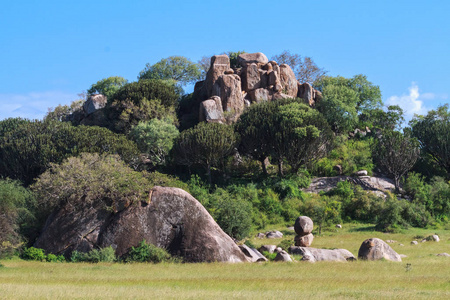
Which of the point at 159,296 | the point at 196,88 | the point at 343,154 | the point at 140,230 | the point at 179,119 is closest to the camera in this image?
the point at 159,296

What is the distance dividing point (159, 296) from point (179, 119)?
185 ft

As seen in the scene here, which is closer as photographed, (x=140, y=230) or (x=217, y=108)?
(x=140, y=230)

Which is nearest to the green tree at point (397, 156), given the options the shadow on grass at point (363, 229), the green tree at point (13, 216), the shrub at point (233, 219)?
the shadow on grass at point (363, 229)

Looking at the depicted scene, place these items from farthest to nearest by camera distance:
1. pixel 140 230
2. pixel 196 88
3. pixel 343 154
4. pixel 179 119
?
1. pixel 196 88
2. pixel 179 119
3. pixel 343 154
4. pixel 140 230

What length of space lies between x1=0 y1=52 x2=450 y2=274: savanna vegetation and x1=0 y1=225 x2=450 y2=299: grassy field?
37.4ft

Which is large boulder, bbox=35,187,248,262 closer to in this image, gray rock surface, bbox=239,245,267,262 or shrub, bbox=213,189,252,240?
gray rock surface, bbox=239,245,267,262

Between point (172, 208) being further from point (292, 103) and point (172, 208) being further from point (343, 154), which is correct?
point (343, 154)

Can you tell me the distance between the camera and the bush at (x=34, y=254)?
32.0 m

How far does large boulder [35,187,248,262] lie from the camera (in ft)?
102

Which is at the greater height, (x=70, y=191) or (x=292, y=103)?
(x=292, y=103)

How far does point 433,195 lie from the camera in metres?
56.2

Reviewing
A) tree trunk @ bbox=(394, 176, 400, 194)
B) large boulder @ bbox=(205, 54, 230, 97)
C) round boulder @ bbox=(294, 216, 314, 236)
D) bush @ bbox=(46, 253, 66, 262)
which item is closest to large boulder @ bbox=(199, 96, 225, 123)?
large boulder @ bbox=(205, 54, 230, 97)

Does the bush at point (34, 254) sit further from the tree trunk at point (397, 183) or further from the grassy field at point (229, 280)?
the tree trunk at point (397, 183)

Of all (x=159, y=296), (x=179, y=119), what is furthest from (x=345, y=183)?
(x=159, y=296)
